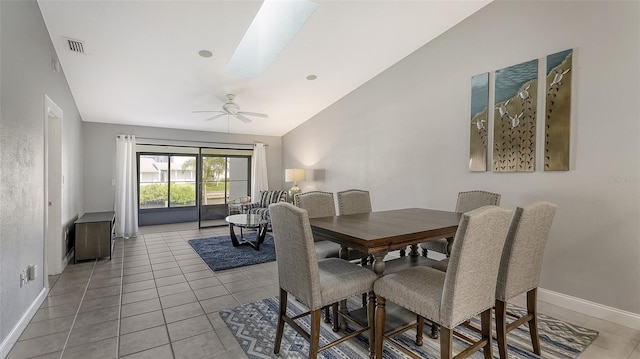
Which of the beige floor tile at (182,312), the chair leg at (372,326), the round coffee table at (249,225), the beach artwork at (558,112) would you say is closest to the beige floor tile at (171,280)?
the beige floor tile at (182,312)

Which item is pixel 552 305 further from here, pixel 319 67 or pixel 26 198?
pixel 26 198

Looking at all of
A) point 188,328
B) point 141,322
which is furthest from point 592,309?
point 141,322

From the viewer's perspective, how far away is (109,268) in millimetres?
3932

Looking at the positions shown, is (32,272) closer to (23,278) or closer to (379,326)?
(23,278)

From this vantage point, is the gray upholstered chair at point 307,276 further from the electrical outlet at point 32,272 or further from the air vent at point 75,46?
the air vent at point 75,46

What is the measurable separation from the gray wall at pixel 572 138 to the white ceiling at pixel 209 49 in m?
0.46

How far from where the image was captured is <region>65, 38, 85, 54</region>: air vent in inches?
127

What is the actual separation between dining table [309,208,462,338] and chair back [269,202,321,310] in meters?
Result: 0.31

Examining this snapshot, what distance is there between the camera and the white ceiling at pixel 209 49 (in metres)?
2.94

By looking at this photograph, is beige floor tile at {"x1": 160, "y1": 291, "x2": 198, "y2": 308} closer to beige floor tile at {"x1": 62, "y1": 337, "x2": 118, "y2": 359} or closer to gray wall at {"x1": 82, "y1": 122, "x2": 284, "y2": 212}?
beige floor tile at {"x1": 62, "y1": 337, "x2": 118, "y2": 359}

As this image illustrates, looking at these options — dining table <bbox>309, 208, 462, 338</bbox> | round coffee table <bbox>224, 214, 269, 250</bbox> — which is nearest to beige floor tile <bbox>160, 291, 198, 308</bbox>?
dining table <bbox>309, 208, 462, 338</bbox>

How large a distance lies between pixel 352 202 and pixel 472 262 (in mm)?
1786

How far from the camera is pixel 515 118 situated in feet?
10.1

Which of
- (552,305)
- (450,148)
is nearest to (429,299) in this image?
(552,305)
